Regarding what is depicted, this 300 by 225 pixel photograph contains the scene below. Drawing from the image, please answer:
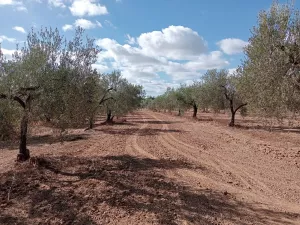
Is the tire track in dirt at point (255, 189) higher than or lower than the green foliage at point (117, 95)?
lower

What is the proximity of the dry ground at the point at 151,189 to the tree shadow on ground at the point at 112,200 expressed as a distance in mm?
24

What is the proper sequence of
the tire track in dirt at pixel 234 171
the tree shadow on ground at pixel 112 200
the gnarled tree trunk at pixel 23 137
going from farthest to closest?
the gnarled tree trunk at pixel 23 137 < the tire track in dirt at pixel 234 171 < the tree shadow on ground at pixel 112 200

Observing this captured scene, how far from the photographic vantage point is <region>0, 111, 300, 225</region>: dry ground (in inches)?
294

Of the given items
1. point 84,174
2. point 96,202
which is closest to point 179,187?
point 96,202

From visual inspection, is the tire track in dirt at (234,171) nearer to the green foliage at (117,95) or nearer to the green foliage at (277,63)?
the green foliage at (277,63)

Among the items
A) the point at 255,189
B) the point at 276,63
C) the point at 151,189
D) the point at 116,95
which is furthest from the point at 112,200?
the point at 116,95

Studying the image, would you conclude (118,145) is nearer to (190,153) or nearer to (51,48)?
(190,153)

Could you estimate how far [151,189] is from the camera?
9.49m

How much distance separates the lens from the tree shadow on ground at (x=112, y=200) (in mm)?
7324

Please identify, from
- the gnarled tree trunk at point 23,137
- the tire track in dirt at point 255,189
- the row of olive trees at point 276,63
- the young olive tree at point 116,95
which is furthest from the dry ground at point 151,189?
the young olive tree at point 116,95

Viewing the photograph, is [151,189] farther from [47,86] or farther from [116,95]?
[116,95]

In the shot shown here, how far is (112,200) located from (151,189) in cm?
155

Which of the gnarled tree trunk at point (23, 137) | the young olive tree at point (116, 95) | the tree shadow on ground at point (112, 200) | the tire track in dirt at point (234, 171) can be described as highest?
the young olive tree at point (116, 95)

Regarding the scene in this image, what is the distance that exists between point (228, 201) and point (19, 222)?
5.84 meters
